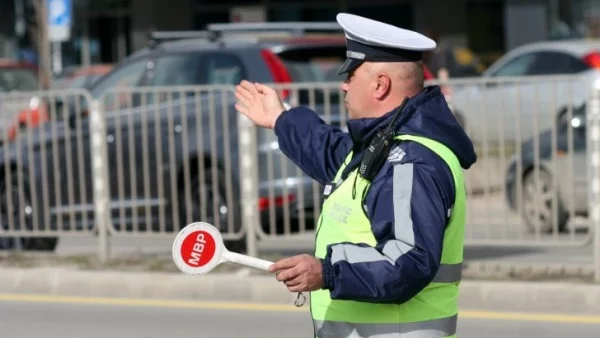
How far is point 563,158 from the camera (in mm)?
9477

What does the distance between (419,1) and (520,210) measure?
22.4 m

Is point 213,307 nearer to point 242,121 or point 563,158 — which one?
point 242,121

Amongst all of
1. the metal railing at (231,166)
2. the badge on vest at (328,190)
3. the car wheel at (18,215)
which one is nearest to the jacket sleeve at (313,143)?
the badge on vest at (328,190)

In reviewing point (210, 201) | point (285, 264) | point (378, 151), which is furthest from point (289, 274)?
point (210, 201)

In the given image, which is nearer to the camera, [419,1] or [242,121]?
[242,121]

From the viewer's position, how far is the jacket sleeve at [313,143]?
3996 mm

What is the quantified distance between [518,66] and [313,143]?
51.5ft

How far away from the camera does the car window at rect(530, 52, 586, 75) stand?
1848 centimetres

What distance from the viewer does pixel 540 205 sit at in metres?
9.81

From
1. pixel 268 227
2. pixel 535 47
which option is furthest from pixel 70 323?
pixel 535 47

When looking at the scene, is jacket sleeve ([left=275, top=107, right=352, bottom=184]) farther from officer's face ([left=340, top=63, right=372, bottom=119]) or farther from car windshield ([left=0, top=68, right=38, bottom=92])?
car windshield ([left=0, top=68, right=38, bottom=92])

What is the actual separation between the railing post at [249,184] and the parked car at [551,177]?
1.75 meters

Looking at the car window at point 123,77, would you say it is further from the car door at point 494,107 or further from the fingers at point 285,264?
the fingers at point 285,264

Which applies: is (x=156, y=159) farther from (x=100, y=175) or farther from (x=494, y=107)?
(x=494, y=107)
